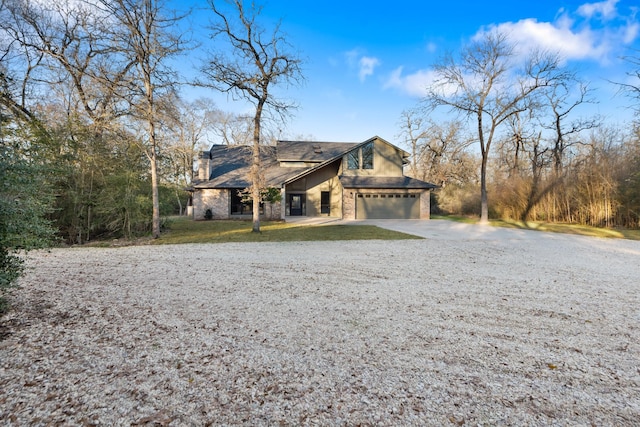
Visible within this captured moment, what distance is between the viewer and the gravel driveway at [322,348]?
1.95 m

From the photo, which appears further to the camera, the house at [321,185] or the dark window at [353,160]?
the dark window at [353,160]

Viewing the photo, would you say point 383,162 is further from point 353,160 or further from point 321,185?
point 321,185

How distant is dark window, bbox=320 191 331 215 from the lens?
70.6ft

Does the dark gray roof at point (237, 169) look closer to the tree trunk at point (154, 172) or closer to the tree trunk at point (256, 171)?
the tree trunk at point (256, 171)

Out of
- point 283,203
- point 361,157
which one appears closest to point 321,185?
point 361,157

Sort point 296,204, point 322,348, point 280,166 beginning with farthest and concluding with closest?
point 280,166, point 296,204, point 322,348

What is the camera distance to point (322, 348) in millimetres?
2771

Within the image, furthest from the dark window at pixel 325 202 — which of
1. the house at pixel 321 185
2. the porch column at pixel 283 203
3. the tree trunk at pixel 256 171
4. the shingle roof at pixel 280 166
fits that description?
the tree trunk at pixel 256 171

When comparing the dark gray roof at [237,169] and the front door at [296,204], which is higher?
the dark gray roof at [237,169]

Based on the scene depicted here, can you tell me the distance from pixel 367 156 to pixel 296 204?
20.4 feet

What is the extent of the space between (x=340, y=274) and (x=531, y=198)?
17.2m

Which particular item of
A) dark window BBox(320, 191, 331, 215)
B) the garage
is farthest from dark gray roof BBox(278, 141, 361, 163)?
the garage

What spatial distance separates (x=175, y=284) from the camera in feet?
16.0

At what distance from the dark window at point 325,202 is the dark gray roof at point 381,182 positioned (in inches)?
89.5
